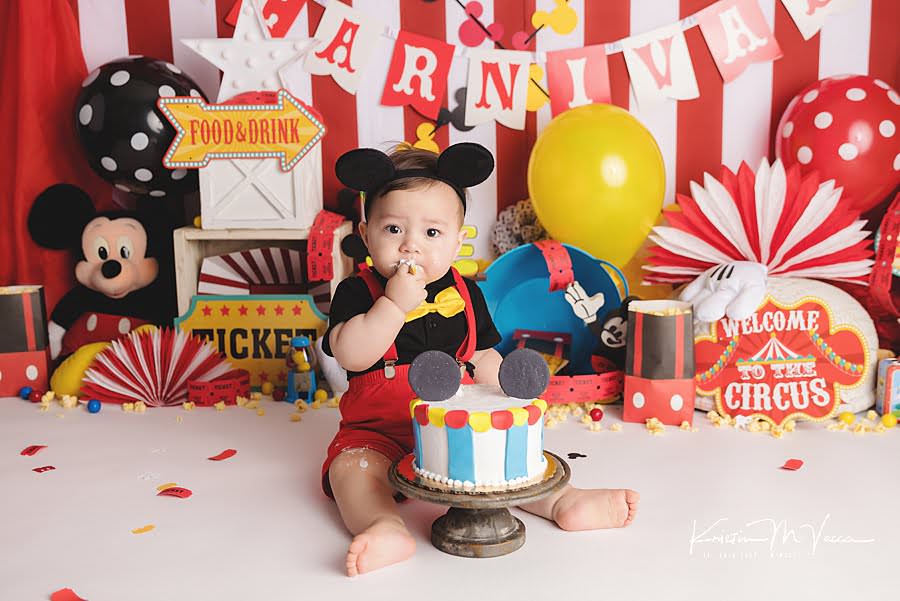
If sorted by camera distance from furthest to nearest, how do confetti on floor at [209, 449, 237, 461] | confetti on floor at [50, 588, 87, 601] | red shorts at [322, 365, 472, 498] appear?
1. confetti on floor at [209, 449, 237, 461]
2. red shorts at [322, 365, 472, 498]
3. confetti on floor at [50, 588, 87, 601]

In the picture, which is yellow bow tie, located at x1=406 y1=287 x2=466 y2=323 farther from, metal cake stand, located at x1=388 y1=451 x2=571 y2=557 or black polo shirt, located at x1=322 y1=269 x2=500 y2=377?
metal cake stand, located at x1=388 y1=451 x2=571 y2=557

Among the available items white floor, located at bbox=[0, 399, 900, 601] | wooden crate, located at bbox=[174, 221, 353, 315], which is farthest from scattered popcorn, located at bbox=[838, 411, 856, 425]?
wooden crate, located at bbox=[174, 221, 353, 315]

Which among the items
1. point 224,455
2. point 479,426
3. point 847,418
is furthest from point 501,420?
point 847,418

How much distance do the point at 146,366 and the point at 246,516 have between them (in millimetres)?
744

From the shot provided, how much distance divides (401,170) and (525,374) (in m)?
0.38

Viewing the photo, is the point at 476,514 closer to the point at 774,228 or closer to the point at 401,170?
the point at 401,170

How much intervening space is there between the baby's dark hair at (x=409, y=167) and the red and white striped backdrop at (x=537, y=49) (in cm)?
90

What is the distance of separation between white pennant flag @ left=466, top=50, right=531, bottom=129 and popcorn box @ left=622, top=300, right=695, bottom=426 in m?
0.73

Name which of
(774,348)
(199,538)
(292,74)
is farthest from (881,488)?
(292,74)

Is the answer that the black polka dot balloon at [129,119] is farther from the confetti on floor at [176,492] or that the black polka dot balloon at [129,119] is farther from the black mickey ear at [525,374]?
the black mickey ear at [525,374]

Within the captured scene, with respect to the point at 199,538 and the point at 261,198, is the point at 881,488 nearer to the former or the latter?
the point at 199,538

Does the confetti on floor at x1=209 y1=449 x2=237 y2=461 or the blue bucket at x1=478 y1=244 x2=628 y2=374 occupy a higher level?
the blue bucket at x1=478 y1=244 x2=628 y2=374

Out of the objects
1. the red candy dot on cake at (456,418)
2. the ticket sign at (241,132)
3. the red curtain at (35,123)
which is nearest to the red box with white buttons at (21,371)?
the red curtain at (35,123)

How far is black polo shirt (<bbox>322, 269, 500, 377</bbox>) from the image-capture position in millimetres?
1300
